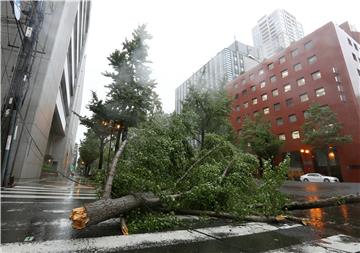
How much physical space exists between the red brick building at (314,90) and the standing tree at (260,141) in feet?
10.2

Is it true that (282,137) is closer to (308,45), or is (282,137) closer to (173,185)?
(308,45)

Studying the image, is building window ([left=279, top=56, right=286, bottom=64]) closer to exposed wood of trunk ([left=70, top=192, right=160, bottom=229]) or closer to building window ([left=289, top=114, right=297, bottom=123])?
building window ([left=289, top=114, right=297, bottom=123])

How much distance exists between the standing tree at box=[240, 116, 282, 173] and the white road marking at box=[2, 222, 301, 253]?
2888cm

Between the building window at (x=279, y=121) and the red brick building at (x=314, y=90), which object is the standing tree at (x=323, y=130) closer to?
the red brick building at (x=314, y=90)

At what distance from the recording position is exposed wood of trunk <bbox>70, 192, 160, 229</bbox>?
10.1 ft

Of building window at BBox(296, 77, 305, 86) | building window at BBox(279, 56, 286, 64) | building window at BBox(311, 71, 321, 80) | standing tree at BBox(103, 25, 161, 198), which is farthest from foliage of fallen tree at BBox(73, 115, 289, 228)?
building window at BBox(279, 56, 286, 64)

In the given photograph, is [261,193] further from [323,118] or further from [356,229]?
[323,118]

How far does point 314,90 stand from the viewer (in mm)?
30703

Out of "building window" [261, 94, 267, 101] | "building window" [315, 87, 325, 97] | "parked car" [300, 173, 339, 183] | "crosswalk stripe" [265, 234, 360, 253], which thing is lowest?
"crosswalk stripe" [265, 234, 360, 253]

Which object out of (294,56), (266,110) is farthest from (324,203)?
(294,56)

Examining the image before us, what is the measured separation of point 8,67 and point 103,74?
628cm

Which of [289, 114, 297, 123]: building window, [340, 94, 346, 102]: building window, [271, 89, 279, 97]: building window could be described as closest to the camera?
[340, 94, 346, 102]: building window

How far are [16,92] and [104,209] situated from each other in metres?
10.1

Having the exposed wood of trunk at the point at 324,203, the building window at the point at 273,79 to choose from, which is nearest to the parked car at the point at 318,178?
the building window at the point at 273,79
